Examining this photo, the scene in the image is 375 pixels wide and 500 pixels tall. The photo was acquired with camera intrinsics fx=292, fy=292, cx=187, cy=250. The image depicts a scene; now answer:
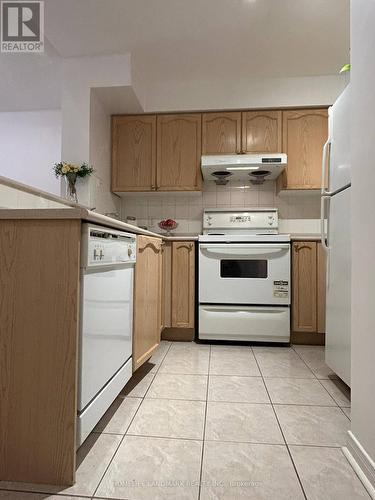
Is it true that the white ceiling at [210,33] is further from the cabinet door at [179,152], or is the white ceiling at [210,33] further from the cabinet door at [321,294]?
the cabinet door at [321,294]

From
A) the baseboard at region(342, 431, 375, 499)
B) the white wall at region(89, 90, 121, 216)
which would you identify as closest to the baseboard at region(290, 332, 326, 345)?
the baseboard at region(342, 431, 375, 499)

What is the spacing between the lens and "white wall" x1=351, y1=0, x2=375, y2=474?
98 centimetres

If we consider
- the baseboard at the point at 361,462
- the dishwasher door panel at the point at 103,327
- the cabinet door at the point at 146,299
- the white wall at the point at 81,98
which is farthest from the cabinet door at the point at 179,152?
the baseboard at the point at 361,462

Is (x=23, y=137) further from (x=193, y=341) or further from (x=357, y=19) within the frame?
(x=357, y=19)

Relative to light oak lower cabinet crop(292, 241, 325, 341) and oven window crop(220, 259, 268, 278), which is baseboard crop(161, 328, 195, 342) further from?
light oak lower cabinet crop(292, 241, 325, 341)

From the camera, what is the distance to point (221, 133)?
Result: 2914 mm

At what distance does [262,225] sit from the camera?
3053mm

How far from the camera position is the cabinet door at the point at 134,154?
2.97 m

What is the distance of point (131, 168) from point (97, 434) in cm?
239

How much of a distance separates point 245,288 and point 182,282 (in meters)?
0.56

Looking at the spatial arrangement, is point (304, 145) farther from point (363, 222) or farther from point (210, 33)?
point (363, 222)

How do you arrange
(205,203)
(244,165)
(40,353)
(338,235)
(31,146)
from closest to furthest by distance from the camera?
(40,353)
(338,235)
(244,165)
(205,203)
(31,146)

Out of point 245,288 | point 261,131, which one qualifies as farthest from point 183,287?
point 261,131

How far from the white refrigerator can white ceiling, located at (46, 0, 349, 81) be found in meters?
0.90
